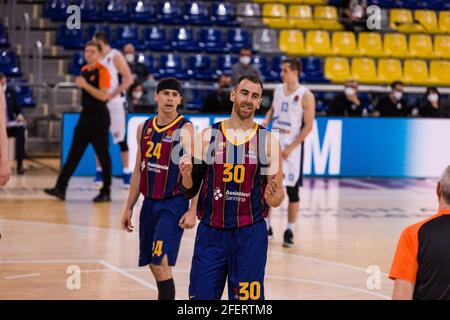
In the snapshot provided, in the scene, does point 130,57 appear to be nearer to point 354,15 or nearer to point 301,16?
point 301,16

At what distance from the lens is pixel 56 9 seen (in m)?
20.3

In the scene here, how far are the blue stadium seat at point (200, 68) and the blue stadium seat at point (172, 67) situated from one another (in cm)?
16

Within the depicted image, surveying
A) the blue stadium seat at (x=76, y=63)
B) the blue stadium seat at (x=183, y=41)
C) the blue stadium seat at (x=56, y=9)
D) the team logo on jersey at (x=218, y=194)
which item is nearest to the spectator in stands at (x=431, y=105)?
the blue stadium seat at (x=183, y=41)

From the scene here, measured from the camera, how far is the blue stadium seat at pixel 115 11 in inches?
815

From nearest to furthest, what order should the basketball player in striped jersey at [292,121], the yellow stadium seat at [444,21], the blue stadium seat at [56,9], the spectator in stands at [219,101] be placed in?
the basketball player in striped jersey at [292,121] → the spectator in stands at [219,101] → the blue stadium seat at [56,9] → the yellow stadium seat at [444,21]

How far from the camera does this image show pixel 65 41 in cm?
2009

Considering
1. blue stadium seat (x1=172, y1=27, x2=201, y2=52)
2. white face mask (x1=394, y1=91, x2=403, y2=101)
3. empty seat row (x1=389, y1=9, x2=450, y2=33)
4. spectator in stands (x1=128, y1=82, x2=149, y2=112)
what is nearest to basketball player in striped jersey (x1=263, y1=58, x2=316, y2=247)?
spectator in stands (x1=128, y1=82, x2=149, y2=112)

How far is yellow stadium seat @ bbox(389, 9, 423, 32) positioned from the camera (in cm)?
2256

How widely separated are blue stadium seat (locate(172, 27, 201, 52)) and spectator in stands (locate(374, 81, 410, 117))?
434 cm

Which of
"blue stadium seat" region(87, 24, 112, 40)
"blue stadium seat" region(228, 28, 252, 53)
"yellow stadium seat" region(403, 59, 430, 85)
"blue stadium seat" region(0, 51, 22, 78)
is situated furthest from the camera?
"yellow stadium seat" region(403, 59, 430, 85)

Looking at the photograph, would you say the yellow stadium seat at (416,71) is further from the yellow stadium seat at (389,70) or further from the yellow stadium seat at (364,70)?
the yellow stadium seat at (364,70)

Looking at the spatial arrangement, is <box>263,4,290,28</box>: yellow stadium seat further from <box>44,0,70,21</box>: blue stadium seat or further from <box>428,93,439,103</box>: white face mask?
<box>428,93,439,103</box>: white face mask

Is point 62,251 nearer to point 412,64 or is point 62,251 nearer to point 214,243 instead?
point 214,243
